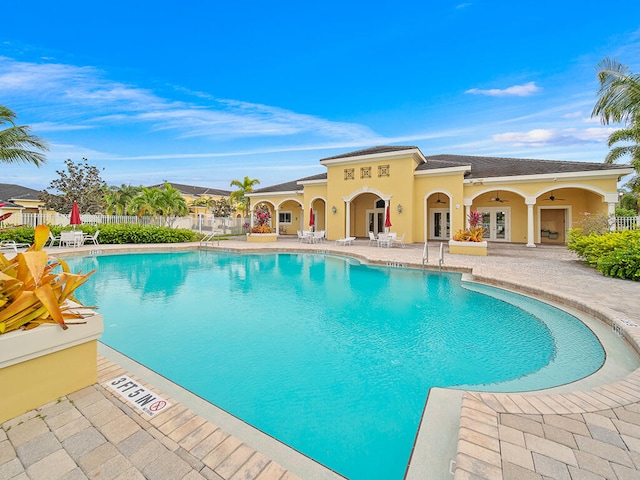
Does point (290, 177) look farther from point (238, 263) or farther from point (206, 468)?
point (206, 468)

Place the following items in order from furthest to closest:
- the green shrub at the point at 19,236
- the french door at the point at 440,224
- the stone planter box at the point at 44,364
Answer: the french door at the point at 440,224
the green shrub at the point at 19,236
the stone planter box at the point at 44,364

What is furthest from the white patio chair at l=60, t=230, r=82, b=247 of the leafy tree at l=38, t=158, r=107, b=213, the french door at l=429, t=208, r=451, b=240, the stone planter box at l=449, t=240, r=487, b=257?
the french door at l=429, t=208, r=451, b=240

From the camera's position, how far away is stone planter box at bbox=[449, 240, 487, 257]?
13.2m

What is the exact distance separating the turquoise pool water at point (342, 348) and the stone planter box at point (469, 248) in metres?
5.48

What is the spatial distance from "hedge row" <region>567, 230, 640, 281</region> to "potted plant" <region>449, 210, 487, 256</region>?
10.8 feet

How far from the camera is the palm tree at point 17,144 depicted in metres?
14.0

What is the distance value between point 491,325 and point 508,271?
4.76 m

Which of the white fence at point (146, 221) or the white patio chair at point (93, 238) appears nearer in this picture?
the white patio chair at point (93, 238)

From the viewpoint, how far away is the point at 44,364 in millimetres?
2533

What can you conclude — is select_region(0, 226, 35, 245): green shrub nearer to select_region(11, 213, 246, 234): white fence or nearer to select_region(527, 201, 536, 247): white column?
select_region(11, 213, 246, 234): white fence

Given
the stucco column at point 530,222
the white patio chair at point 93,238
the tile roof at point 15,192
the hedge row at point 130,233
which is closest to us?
the stucco column at point 530,222

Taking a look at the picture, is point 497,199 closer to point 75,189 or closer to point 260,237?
point 260,237

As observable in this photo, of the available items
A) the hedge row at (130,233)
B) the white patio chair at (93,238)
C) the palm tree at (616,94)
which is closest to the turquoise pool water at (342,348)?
the palm tree at (616,94)

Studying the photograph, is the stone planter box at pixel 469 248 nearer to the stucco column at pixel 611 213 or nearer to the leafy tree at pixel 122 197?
the stucco column at pixel 611 213
